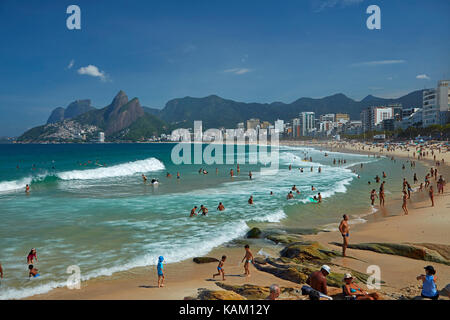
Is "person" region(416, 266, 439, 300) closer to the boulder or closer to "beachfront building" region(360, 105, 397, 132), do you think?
the boulder

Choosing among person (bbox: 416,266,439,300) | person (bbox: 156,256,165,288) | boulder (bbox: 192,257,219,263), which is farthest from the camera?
boulder (bbox: 192,257,219,263)

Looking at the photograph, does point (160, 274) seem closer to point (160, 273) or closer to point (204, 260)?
point (160, 273)

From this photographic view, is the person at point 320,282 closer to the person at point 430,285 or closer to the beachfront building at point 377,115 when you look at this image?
the person at point 430,285

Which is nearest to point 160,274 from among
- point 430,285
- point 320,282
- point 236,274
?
point 236,274

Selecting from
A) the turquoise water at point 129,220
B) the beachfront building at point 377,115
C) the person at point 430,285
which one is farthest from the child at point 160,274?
the beachfront building at point 377,115

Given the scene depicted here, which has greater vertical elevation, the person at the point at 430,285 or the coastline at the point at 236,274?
the person at the point at 430,285

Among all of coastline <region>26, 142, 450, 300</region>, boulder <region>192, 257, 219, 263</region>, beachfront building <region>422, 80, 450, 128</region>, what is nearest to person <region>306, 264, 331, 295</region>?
coastline <region>26, 142, 450, 300</region>
